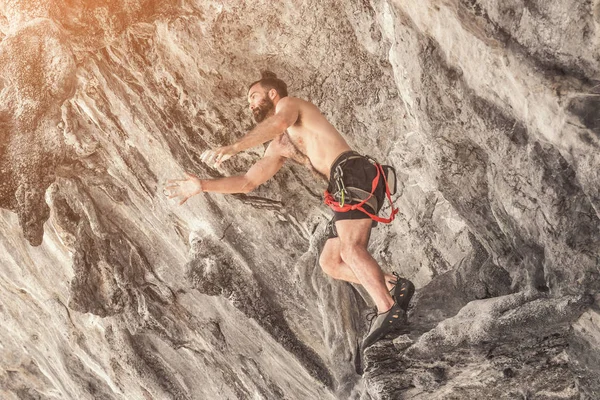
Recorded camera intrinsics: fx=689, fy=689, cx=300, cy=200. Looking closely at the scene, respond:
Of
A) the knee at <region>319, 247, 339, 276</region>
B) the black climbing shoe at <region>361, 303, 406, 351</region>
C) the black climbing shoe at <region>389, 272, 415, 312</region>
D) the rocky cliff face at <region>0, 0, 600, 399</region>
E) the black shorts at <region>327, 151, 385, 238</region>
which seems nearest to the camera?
the rocky cliff face at <region>0, 0, 600, 399</region>

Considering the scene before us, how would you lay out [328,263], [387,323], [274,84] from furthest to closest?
[328,263], [274,84], [387,323]

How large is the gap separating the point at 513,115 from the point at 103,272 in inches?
166

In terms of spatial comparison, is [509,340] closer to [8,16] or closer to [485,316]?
[485,316]

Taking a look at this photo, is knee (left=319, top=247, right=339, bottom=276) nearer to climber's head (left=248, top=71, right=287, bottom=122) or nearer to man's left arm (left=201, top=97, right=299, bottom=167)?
man's left arm (left=201, top=97, right=299, bottom=167)

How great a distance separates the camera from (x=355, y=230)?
17.8 feet

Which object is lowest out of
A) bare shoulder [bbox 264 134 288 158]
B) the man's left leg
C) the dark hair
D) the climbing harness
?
the man's left leg

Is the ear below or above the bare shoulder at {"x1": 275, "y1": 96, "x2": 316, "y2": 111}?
above

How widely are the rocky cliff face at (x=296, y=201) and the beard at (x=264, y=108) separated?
0.60 meters

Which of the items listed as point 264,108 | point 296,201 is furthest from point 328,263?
point 264,108

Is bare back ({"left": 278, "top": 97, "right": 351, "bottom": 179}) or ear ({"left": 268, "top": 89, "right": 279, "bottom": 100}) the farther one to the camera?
ear ({"left": 268, "top": 89, "right": 279, "bottom": 100})

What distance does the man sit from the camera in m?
5.25

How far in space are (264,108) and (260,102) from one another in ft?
0.19

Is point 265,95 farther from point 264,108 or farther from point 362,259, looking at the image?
point 362,259

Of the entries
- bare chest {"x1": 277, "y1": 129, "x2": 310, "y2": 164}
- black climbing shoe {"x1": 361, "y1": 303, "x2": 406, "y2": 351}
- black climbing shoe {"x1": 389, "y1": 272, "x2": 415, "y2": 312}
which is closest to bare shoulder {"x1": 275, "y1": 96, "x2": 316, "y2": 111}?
bare chest {"x1": 277, "y1": 129, "x2": 310, "y2": 164}
